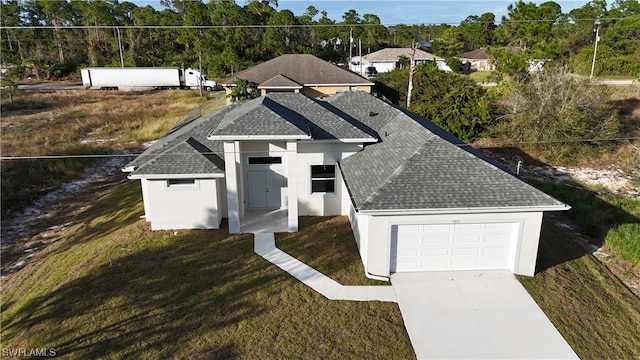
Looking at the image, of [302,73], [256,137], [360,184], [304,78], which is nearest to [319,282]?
[360,184]

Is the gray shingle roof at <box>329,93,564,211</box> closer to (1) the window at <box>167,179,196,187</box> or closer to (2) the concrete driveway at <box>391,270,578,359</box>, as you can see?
(2) the concrete driveway at <box>391,270,578,359</box>

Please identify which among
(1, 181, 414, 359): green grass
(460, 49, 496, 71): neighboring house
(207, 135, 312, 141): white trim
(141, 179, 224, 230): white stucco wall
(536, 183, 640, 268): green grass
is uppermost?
(460, 49, 496, 71): neighboring house

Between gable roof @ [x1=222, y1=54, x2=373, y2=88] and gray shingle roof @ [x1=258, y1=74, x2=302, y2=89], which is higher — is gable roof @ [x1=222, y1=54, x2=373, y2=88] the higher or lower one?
the higher one

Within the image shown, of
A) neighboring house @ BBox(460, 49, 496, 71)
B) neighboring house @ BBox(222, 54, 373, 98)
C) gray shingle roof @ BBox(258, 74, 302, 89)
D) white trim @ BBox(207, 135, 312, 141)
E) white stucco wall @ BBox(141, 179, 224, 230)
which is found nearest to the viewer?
white trim @ BBox(207, 135, 312, 141)

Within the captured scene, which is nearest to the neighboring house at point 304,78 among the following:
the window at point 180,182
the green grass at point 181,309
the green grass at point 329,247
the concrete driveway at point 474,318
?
the window at point 180,182

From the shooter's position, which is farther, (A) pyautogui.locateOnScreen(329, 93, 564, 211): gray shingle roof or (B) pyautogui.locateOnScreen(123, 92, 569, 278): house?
(B) pyautogui.locateOnScreen(123, 92, 569, 278): house

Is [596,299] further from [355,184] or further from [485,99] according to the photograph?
[485,99]

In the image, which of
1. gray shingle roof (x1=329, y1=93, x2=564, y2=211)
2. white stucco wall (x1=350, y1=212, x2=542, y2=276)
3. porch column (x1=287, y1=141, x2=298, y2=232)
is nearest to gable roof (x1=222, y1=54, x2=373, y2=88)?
porch column (x1=287, y1=141, x2=298, y2=232)

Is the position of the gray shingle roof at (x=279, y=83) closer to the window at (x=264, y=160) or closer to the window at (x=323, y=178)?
the window at (x=264, y=160)
